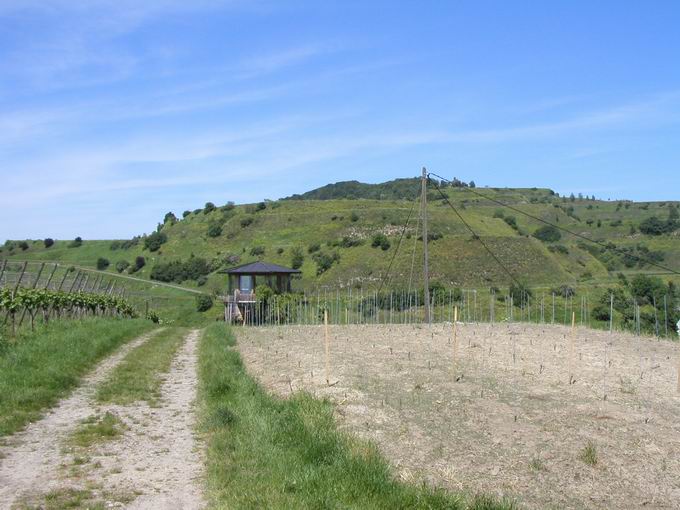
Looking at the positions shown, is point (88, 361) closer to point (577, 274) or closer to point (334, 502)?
point (334, 502)

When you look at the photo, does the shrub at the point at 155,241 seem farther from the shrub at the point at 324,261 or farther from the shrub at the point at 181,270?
the shrub at the point at 324,261

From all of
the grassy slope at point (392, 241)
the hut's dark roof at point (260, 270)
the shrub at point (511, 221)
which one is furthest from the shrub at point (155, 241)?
the shrub at point (511, 221)

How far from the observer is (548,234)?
120 m

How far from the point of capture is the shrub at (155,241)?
109 meters

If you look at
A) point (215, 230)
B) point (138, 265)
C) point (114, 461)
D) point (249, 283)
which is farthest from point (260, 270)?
point (215, 230)

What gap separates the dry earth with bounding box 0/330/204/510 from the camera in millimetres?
6867

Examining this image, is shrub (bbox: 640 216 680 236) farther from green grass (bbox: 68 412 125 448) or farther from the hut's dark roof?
green grass (bbox: 68 412 125 448)

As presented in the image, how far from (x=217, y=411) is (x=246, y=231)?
96.7m

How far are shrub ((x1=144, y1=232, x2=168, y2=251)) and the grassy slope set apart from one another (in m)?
1.48

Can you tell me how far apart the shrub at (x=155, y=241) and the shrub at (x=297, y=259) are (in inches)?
1139

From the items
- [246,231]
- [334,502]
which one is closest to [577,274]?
[246,231]

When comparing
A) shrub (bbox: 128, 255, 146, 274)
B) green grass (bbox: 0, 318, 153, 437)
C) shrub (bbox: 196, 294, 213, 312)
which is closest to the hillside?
shrub (bbox: 128, 255, 146, 274)

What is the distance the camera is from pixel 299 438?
8789 millimetres

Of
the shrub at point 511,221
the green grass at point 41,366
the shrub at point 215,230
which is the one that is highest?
the shrub at point 511,221
